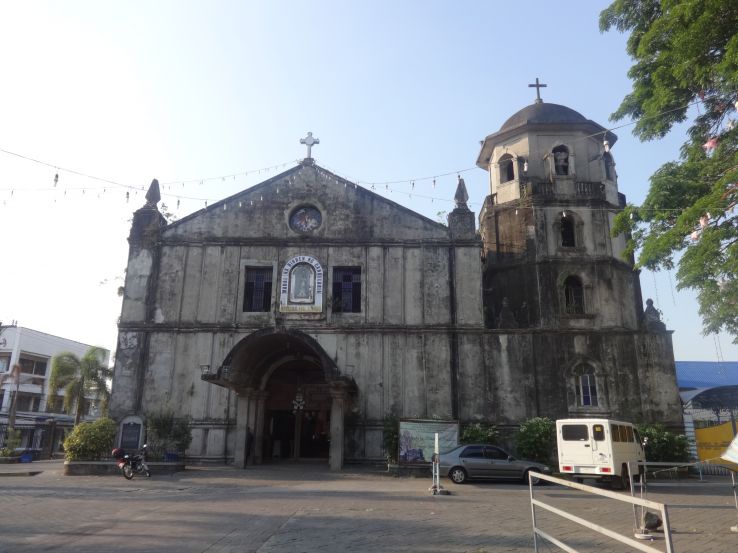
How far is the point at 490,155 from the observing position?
28.8m

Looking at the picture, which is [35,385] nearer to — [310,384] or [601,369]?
[310,384]

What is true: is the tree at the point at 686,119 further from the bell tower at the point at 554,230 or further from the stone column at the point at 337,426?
the stone column at the point at 337,426

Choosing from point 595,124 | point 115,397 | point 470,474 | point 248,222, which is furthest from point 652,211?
point 115,397

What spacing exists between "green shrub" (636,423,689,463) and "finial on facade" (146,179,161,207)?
22321mm

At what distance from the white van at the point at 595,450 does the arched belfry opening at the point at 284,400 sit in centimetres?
765

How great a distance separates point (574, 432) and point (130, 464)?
13603 mm

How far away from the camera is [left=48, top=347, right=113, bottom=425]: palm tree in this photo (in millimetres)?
37000

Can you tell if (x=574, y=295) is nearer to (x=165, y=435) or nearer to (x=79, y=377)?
(x=165, y=435)

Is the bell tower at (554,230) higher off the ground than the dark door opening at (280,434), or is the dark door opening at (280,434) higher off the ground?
the bell tower at (554,230)

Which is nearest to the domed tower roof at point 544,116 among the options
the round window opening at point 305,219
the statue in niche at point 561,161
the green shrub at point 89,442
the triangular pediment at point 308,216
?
the statue in niche at point 561,161

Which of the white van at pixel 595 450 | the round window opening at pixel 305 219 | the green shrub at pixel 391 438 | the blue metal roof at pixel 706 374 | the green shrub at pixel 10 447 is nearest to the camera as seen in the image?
the white van at pixel 595 450

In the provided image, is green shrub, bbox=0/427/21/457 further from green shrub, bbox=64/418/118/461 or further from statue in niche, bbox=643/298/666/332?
statue in niche, bbox=643/298/666/332

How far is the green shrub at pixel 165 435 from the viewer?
21.3 m

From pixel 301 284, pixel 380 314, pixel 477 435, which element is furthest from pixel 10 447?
pixel 477 435
